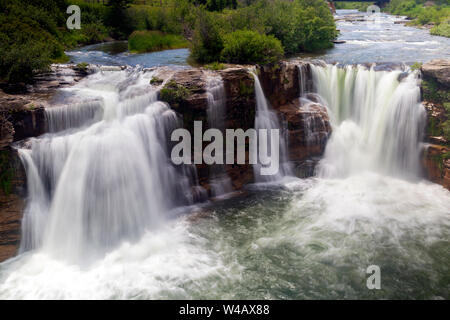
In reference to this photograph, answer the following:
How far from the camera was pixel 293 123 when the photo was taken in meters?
14.7

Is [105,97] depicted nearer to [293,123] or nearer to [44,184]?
[44,184]

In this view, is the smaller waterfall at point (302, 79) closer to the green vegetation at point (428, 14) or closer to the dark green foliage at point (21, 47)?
the dark green foliage at point (21, 47)

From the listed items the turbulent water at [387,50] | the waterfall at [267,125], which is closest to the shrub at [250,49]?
the waterfall at [267,125]

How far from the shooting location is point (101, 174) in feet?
35.5

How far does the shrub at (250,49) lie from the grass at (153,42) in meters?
8.20

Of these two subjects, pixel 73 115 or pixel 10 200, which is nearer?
pixel 10 200

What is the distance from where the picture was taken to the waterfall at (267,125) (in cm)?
1430

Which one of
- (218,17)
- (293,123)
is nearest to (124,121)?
(293,123)

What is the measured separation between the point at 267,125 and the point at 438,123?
23.0 feet

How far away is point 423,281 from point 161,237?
25.1 ft

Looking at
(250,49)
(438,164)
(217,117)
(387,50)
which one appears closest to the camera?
(217,117)

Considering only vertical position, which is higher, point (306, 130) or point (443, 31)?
point (443, 31)

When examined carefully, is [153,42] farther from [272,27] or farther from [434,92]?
[434,92]

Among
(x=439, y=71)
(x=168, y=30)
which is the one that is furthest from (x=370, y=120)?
(x=168, y=30)
